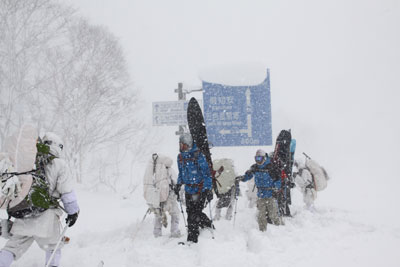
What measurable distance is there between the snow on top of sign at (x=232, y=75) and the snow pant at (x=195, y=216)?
5.20 metres

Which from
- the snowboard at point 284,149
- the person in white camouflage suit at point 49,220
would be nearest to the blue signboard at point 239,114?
the snowboard at point 284,149

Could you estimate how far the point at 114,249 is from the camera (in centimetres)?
495

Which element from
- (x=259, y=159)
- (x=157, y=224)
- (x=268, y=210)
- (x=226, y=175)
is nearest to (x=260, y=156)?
(x=259, y=159)

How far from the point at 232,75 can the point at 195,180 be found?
5.18 meters

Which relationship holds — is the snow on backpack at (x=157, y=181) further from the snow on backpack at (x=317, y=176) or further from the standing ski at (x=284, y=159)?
the snow on backpack at (x=317, y=176)

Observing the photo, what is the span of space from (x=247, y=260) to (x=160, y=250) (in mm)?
1396

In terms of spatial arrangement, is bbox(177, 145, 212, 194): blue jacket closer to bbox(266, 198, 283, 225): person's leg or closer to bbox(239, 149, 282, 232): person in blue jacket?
bbox(239, 149, 282, 232): person in blue jacket

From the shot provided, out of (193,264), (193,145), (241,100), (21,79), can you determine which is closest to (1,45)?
(21,79)

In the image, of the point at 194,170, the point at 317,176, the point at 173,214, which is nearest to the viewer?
the point at 194,170

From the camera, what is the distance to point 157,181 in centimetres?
593

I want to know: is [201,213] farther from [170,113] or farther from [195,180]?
[170,113]

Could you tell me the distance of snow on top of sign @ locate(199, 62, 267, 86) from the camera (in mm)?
9469

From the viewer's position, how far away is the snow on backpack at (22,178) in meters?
3.08

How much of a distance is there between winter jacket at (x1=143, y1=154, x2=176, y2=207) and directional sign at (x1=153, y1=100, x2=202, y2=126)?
2437mm
